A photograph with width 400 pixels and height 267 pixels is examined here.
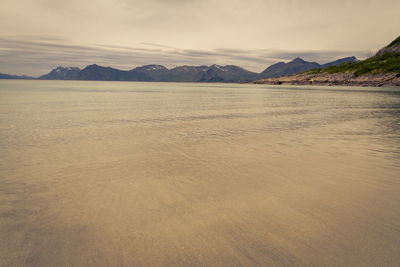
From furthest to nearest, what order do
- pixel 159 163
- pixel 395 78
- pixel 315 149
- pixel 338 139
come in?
pixel 395 78, pixel 338 139, pixel 315 149, pixel 159 163

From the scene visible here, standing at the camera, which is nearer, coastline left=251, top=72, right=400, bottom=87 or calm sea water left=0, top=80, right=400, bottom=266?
calm sea water left=0, top=80, right=400, bottom=266

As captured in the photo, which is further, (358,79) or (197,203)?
(358,79)

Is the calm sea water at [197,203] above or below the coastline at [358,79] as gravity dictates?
below

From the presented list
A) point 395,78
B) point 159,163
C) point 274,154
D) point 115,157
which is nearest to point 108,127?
point 115,157

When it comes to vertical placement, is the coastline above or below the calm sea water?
above

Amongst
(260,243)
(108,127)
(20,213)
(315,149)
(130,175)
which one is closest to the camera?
(260,243)

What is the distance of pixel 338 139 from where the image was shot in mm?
16344

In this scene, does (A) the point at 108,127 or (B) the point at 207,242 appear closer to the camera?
(B) the point at 207,242

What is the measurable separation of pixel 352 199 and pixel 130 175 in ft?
25.3

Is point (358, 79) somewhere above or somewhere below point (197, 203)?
above

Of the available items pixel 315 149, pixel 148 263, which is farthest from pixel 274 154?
pixel 148 263

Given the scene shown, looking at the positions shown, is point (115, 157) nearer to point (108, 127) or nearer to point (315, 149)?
point (108, 127)

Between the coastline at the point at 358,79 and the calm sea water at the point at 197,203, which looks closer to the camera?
the calm sea water at the point at 197,203

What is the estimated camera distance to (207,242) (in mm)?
5145
